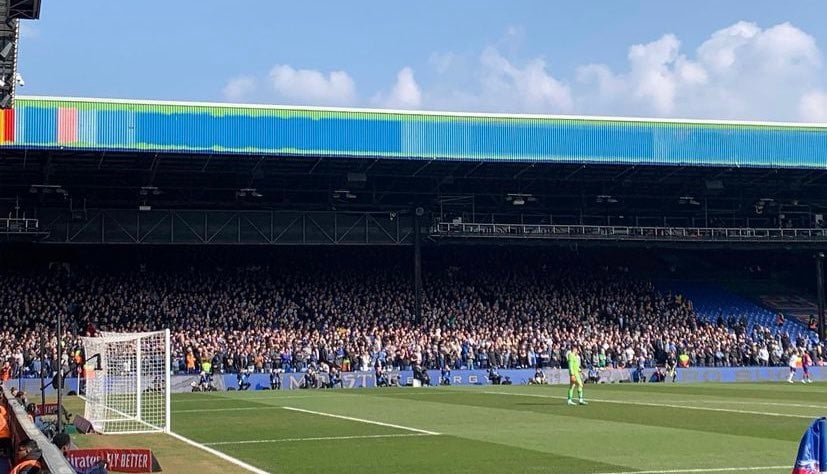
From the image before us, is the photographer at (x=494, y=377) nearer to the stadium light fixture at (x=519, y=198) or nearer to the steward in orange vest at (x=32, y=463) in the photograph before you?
the stadium light fixture at (x=519, y=198)

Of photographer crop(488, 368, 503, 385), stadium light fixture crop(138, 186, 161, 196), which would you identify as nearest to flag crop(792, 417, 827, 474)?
photographer crop(488, 368, 503, 385)

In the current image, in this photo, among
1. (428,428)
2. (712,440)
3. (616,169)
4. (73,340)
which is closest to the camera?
(712,440)

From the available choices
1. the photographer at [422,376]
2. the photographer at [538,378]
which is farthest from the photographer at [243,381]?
the photographer at [538,378]

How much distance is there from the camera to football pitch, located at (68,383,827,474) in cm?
1593

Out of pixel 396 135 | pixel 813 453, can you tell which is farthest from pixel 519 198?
pixel 813 453

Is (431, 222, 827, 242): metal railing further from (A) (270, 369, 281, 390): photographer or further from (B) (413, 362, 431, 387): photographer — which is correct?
(A) (270, 369, 281, 390): photographer

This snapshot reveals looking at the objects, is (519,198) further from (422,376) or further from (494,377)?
(422,376)

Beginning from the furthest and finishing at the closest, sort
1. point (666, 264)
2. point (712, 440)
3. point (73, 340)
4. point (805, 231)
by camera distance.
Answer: point (666, 264), point (805, 231), point (73, 340), point (712, 440)

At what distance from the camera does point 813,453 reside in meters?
7.91

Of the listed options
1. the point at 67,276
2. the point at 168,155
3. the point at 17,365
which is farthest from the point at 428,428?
the point at 67,276

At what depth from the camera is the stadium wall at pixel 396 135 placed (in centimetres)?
4397

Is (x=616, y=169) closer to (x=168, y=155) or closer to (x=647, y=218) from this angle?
(x=647, y=218)

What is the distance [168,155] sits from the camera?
1800 inches

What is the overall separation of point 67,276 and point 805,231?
3727 cm
